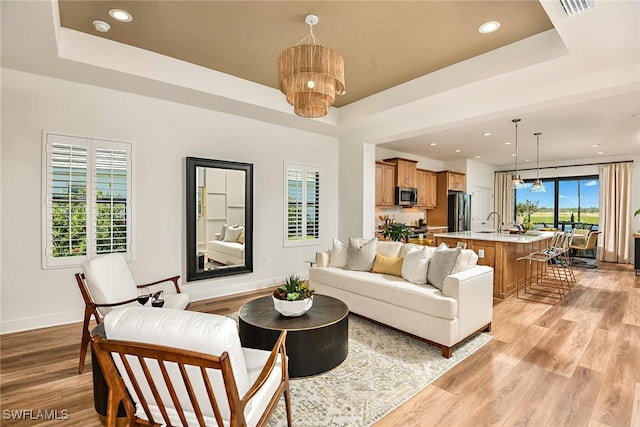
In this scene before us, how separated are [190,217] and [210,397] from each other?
3.53 m

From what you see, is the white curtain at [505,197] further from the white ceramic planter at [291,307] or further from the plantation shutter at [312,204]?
the white ceramic planter at [291,307]

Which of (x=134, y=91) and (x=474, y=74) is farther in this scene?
(x=134, y=91)

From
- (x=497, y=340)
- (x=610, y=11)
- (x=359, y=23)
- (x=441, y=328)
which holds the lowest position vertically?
(x=497, y=340)

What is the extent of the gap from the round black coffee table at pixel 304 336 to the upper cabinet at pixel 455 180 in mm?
6998

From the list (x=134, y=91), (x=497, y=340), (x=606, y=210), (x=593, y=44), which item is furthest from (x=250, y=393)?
(x=606, y=210)

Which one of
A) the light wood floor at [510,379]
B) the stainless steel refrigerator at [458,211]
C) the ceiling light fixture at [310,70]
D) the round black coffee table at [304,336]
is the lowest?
the light wood floor at [510,379]

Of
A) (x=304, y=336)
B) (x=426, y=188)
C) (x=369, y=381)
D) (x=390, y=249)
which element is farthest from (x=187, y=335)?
(x=426, y=188)

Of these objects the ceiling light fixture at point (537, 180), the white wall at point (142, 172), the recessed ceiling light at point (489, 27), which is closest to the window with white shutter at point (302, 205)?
the white wall at point (142, 172)

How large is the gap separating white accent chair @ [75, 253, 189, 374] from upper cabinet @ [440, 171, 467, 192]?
25.0 ft

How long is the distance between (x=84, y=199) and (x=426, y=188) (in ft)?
24.2

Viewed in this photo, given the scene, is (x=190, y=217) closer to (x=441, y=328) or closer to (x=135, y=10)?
(x=135, y=10)

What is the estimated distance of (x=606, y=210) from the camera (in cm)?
831

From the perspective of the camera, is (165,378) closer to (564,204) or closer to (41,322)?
(41,322)

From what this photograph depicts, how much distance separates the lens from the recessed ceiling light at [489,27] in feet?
9.72
